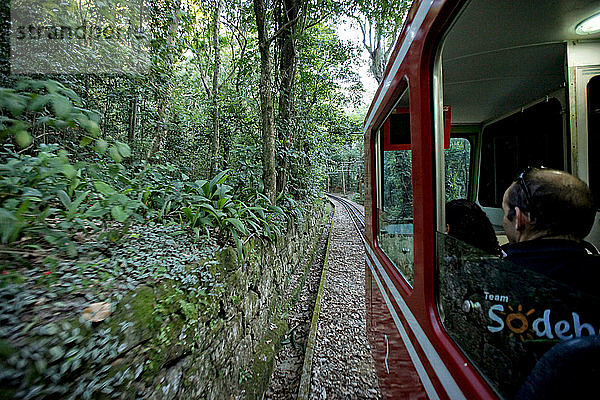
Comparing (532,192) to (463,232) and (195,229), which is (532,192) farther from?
(195,229)

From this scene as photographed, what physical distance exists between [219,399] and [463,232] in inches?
87.5

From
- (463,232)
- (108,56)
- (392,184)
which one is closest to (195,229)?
(392,184)

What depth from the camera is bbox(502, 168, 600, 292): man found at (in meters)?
0.87

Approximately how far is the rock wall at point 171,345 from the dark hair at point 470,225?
5.52 ft

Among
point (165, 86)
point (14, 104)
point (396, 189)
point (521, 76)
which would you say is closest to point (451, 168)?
point (396, 189)

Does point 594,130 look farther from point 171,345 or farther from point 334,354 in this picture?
point 334,354

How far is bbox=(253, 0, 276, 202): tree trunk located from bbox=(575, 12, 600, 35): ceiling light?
3.46 metres

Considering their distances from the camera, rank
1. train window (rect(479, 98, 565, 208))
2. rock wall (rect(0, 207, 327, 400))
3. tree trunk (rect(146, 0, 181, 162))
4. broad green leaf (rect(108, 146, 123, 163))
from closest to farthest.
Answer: rock wall (rect(0, 207, 327, 400)) → broad green leaf (rect(108, 146, 123, 163)) → train window (rect(479, 98, 565, 208)) → tree trunk (rect(146, 0, 181, 162))

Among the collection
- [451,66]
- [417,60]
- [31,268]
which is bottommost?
[31,268]

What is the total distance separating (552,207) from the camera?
40.5 inches

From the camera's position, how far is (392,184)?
250 centimetres

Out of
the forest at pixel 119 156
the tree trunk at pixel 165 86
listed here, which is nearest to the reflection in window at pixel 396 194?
the forest at pixel 119 156

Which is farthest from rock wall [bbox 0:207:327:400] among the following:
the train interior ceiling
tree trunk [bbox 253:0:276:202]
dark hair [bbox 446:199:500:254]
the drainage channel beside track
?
the train interior ceiling

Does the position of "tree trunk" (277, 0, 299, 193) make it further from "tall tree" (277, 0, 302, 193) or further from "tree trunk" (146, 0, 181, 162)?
"tree trunk" (146, 0, 181, 162)
